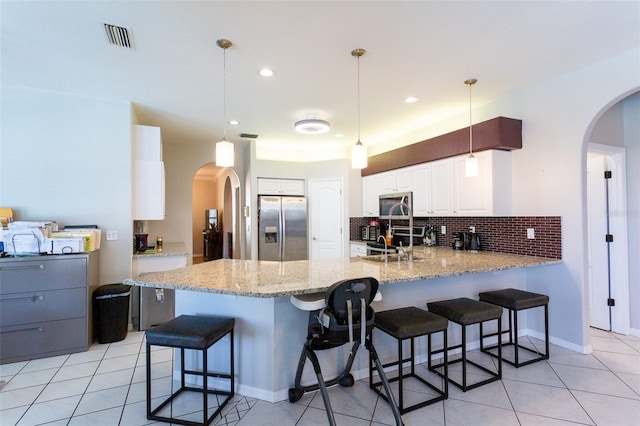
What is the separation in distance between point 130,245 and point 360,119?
3342 mm

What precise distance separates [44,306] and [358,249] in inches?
160

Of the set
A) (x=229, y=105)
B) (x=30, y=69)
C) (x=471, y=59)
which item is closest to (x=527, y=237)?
(x=471, y=59)

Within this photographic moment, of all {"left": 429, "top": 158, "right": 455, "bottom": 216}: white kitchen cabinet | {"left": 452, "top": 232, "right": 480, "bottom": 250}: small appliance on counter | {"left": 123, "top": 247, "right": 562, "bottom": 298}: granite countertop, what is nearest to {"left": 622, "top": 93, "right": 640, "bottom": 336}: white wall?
{"left": 123, "top": 247, "right": 562, "bottom": 298}: granite countertop

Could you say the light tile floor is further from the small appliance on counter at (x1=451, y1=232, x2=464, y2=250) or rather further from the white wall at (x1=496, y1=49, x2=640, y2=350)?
the small appliance on counter at (x1=451, y1=232, x2=464, y2=250)

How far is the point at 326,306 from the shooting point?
72.2 inches

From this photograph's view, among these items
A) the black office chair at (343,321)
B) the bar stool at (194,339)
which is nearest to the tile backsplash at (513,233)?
the black office chair at (343,321)

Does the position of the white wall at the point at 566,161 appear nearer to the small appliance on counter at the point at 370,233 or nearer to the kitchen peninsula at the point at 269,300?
the kitchen peninsula at the point at 269,300

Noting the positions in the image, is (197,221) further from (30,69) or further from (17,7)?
(17,7)

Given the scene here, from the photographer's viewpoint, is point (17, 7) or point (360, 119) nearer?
point (17, 7)

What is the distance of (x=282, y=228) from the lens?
5.66m

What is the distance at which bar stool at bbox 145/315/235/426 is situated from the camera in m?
1.86

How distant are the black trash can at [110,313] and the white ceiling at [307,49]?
2.15 meters

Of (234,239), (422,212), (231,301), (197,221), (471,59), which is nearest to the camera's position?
(231,301)

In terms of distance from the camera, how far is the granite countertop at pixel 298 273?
6.41ft
